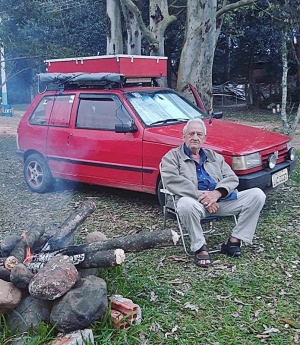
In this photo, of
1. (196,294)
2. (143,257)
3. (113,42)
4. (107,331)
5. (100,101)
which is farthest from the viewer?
(113,42)

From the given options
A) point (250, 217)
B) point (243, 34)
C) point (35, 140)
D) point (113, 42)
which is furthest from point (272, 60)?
point (250, 217)

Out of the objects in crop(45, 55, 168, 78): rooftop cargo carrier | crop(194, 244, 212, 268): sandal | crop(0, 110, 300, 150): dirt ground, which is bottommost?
crop(0, 110, 300, 150): dirt ground

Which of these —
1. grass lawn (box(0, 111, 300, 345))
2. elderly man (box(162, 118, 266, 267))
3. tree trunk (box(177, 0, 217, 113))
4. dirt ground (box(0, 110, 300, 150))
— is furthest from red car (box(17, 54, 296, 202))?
dirt ground (box(0, 110, 300, 150))

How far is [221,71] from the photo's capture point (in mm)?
25562

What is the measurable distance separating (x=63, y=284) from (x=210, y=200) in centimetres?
186

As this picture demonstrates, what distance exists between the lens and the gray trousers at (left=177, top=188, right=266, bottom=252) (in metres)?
4.59

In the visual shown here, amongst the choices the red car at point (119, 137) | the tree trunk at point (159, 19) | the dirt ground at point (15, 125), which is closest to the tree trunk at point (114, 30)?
the tree trunk at point (159, 19)

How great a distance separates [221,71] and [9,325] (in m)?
23.5

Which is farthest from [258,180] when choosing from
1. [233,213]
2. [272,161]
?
[233,213]

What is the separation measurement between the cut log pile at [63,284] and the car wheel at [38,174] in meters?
3.71

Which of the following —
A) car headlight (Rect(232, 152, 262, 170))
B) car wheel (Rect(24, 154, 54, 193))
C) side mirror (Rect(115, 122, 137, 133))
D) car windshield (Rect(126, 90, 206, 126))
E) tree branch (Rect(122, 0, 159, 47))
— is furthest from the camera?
tree branch (Rect(122, 0, 159, 47))

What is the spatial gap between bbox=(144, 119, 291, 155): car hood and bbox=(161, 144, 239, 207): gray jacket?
26.1 inches

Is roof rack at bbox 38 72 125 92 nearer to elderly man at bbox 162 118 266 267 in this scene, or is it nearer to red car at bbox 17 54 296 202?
red car at bbox 17 54 296 202

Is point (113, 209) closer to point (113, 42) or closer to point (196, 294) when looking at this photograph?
point (196, 294)
